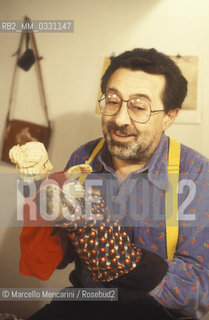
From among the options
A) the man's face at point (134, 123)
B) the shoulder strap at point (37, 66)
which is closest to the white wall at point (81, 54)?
the shoulder strap at point (37, 66)

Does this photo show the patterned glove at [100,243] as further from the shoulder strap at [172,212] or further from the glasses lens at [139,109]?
the glasses lens at [139,109]

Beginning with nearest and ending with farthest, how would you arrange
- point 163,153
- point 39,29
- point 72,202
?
point 72,202 → point 163,153 → point 39,29

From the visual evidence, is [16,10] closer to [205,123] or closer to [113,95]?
[113,95]

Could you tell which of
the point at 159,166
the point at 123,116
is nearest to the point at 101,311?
the point at 159,166

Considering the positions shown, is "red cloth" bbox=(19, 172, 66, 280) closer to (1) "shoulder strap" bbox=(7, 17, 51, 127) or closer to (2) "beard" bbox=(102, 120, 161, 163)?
(2) "beard" bbox=(102, 120, 161, 163)

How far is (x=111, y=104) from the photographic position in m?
0.67

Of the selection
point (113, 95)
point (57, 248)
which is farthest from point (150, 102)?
point (57, 248)

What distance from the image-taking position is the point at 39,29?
2.69 feet

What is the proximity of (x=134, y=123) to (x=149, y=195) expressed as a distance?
0.63 feet

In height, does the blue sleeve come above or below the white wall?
below

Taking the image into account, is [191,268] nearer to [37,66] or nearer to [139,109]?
[139,109]

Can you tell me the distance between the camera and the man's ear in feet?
2.30

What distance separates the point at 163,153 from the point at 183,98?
0.51ft

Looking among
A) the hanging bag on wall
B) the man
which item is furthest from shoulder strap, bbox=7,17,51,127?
the man
